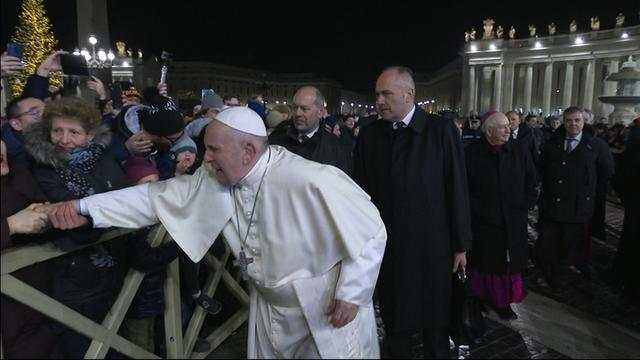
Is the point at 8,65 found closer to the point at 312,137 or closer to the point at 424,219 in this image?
the point at 312,137

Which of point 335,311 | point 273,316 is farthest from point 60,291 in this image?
point 335,311

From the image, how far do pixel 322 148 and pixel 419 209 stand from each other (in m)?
1.77

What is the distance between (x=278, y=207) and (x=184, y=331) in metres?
2.23

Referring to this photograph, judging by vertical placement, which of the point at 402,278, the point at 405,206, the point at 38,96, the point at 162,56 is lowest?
the point at 402,278

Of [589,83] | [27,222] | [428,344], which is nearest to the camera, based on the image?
[27,222]

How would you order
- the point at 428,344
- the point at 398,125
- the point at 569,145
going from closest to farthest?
the point at 398,125
the point at 428,344
the point at 569,145

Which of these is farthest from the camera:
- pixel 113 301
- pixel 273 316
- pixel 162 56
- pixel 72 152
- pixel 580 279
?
pixel 162 56

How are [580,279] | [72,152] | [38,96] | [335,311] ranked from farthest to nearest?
[580,279] < [38,96] < [72,152] < [335,311]

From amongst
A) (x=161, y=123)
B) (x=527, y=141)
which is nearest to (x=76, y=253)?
(x=161, y=123)

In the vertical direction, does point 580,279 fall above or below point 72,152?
below

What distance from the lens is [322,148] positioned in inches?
222

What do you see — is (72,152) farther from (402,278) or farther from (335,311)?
(402,278)

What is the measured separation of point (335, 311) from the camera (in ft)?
8.84

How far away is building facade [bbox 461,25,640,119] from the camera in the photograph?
189 ft
